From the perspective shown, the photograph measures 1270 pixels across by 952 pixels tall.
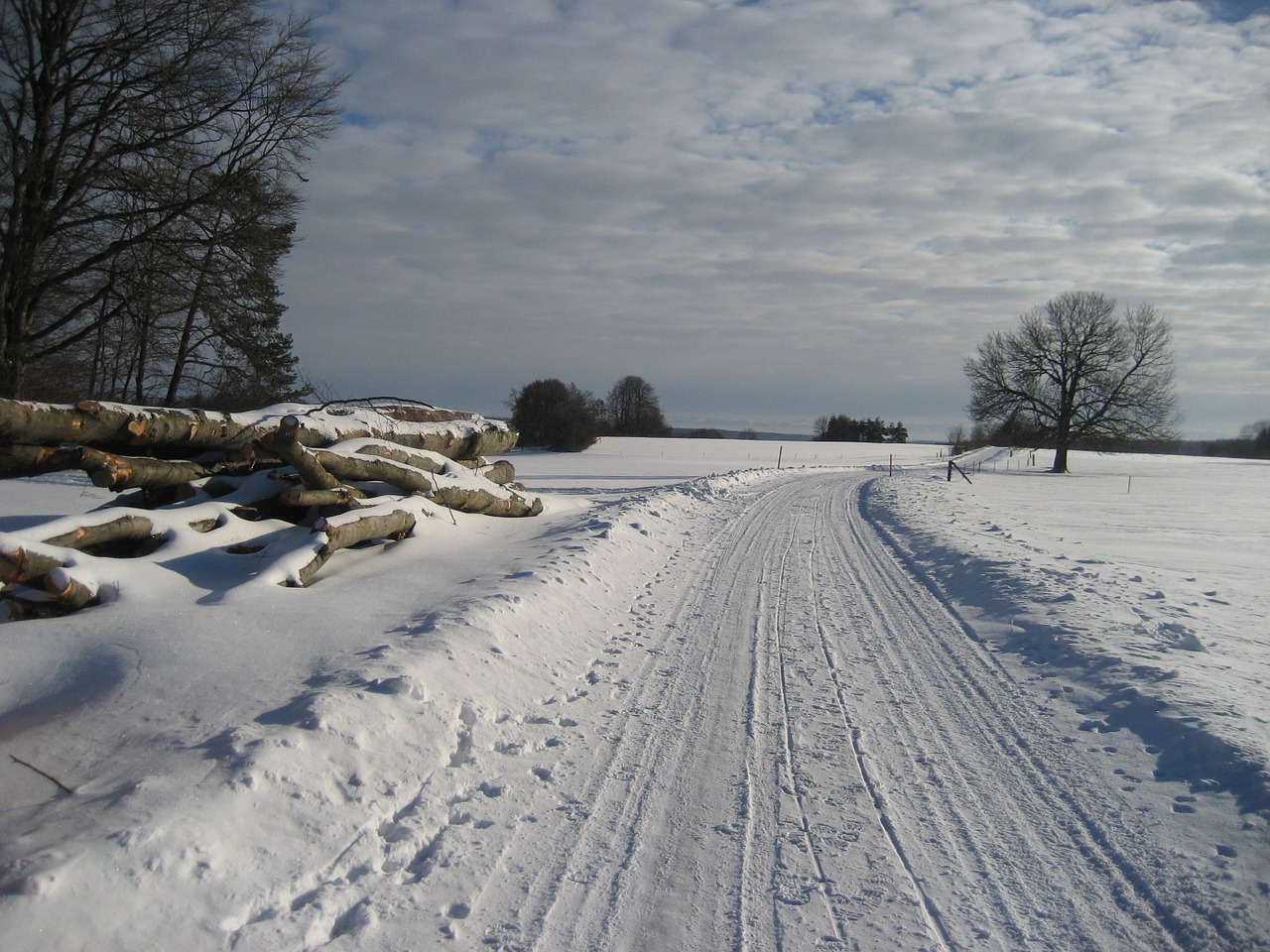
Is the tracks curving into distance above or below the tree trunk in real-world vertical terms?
below

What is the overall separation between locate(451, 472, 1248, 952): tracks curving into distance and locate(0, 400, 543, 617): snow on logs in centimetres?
341

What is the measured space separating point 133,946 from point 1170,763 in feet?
16.9

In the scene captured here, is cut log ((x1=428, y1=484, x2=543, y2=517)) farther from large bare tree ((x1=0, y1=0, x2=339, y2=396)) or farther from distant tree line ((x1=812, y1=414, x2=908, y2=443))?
distant tree line ((x1=812, y1=414, x2=908, y2=443))

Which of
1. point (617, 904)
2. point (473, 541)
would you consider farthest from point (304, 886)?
point (473, 541)

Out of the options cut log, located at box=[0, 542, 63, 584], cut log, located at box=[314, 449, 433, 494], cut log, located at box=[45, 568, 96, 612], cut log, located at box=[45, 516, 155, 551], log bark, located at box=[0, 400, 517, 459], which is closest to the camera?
cut log, located at box=[0, 542, 63, 584]

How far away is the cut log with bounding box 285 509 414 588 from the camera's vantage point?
6.60 m

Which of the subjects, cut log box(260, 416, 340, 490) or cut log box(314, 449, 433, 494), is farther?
cut log box(314, 449, 433, 494)

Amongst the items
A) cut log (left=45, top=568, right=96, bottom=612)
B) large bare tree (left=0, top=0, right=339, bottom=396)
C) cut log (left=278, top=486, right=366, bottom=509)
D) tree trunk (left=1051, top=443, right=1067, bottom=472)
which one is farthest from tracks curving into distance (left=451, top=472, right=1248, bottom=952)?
tree trunk (left=1051, top=443, right=1067, bottom=472)

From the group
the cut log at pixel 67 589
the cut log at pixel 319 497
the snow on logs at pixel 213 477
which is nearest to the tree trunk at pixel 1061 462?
the snow on logs at pixel 213 477

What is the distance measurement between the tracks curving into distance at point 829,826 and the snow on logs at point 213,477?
11.2ft

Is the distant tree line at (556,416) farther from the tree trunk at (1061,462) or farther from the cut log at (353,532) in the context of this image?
the cut log at (353,532)

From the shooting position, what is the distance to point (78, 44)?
13727 mm

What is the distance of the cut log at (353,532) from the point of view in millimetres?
6598

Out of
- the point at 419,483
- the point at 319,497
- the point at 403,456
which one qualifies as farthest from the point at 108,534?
the point at 403,456
